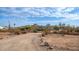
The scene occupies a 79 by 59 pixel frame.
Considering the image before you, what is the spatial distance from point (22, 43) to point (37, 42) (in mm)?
A: 199

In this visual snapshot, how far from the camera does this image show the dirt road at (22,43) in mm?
2199

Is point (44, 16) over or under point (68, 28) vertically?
over

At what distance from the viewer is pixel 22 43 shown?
→ 7.25ft

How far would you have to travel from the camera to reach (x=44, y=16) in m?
2.26

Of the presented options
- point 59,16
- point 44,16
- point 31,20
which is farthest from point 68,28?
point 31,20

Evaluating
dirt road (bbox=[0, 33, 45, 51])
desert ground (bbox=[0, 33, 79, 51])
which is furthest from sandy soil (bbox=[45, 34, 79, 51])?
dirt road (bbox=[0, 33, 45, 51])

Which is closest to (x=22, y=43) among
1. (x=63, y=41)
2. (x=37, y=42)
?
(x=37, y=42)

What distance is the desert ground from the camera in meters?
2.21

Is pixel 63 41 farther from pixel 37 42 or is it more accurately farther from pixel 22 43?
pixel 22 43

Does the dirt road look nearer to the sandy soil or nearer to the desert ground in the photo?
the desert ground
